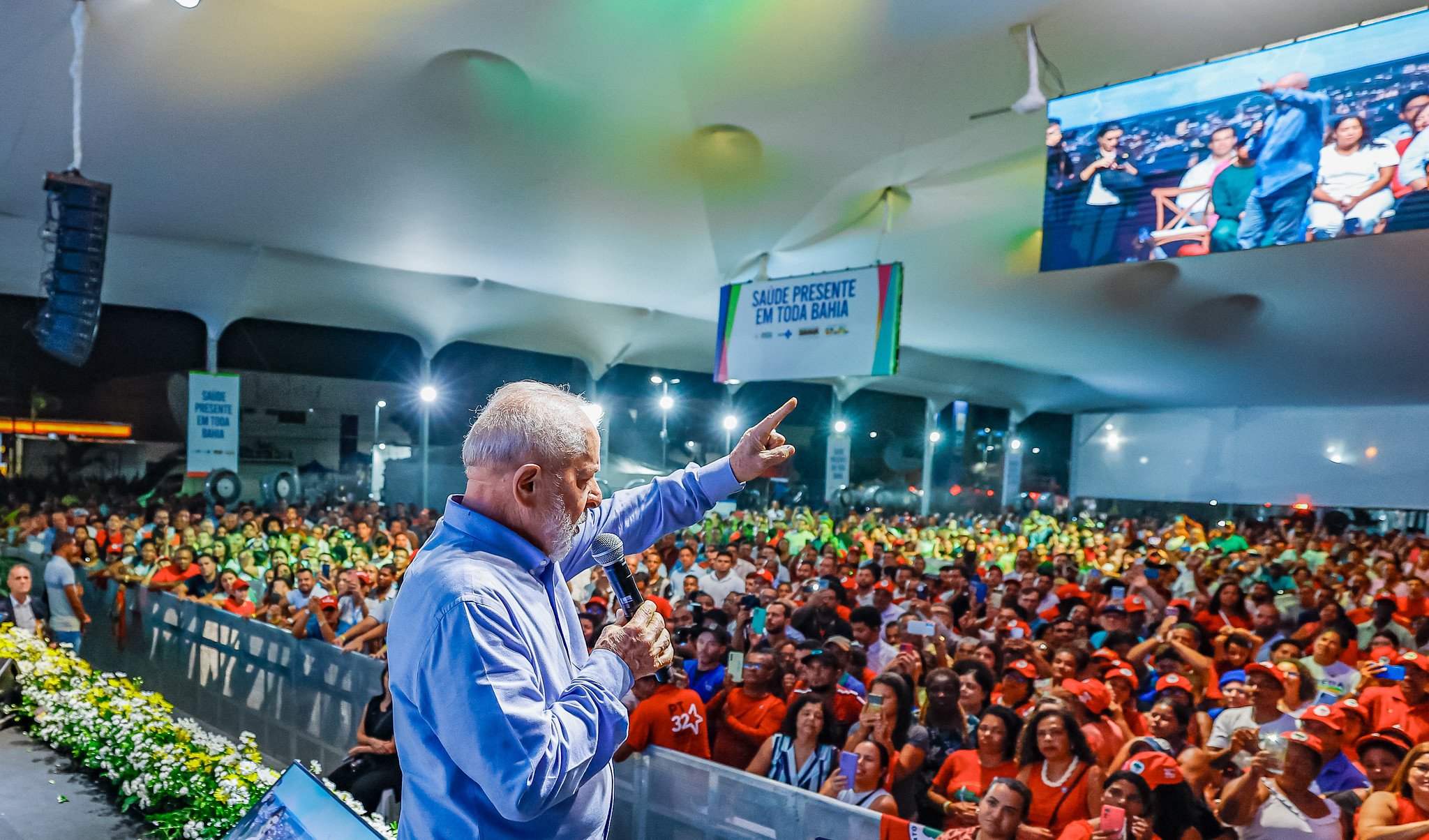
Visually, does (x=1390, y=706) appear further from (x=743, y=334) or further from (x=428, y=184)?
(x=428, y=184)

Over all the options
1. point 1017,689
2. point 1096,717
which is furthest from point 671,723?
point 1096,717

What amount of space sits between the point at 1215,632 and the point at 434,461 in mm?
13233

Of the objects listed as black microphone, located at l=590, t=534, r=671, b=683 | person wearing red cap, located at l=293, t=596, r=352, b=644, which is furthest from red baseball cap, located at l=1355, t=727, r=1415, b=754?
person wearing red cap, located at l=293, t=596, r=352, b=644

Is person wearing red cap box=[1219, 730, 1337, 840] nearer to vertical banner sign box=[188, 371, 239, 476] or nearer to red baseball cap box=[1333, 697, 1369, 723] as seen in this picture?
red baseball cap box=[1333, 697, 1369, 723]

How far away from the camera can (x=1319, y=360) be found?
18.7 metres

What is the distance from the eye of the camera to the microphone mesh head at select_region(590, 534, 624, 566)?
1.91 metres

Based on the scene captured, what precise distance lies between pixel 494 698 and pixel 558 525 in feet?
1.13

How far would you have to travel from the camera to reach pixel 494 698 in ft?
4.57

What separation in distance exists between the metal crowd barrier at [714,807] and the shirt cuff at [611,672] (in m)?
2.02

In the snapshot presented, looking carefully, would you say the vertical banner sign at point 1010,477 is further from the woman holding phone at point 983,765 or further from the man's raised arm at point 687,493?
the man's raised arm at point 687,493

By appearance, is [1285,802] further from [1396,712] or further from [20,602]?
[20,602]

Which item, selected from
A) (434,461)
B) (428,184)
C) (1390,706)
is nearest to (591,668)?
(1390,706)

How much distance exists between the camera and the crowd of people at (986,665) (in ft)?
12.3

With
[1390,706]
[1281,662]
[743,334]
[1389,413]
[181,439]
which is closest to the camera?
[1390,706]
